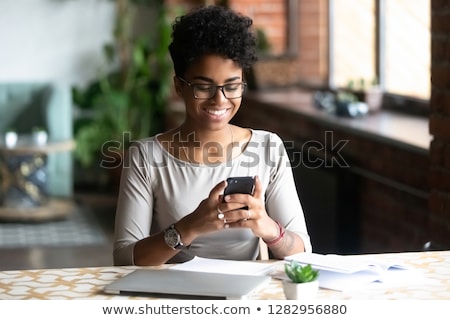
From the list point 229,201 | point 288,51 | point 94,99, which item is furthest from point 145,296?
point 94,99

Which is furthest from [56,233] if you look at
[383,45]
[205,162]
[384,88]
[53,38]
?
[205,162]

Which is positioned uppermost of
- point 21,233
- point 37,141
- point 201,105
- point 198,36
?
point 198,36

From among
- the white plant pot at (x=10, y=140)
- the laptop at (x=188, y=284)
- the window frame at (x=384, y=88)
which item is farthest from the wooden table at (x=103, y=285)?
the white plant pot at (x=10, y=140)

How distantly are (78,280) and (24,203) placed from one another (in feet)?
14.1

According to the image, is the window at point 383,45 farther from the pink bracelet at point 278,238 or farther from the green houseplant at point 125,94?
the pink bracelet at point 278,238

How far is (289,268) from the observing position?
1862mm

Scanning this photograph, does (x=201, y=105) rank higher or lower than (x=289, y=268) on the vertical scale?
higher

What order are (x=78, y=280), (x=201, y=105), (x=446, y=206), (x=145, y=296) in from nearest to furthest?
1. (x=145, y=296)
2. (x=78, y=280)
3. (x=201, y=105)
4. (x=446, y=206)

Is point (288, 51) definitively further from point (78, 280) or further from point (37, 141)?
point (78, 280)

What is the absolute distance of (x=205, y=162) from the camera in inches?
95.3

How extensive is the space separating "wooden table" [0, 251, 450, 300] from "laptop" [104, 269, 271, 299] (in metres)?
0.02

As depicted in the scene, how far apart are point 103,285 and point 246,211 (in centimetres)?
39

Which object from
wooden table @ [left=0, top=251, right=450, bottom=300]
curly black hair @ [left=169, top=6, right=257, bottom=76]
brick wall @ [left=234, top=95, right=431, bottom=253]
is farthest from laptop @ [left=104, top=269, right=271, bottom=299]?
brick wall @ [left=234, top=95, right=431, bottom=253]

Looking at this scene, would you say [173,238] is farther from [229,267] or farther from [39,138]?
[39,138]
